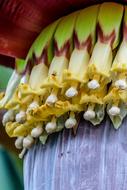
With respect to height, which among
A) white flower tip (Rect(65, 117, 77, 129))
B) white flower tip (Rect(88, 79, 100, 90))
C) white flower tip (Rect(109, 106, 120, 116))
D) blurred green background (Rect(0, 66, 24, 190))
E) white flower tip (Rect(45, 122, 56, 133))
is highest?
white flower tip (Rect(88, 79, 100, 90))

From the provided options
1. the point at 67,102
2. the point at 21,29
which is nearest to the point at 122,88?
the point at 67,102

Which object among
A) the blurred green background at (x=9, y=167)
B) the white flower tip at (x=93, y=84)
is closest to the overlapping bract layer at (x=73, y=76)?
the white flower tip at (x=93, y=84)

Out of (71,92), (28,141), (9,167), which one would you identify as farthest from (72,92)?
(9,167)

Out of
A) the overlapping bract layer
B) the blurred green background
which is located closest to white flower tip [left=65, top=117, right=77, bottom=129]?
the overlapping bract layer

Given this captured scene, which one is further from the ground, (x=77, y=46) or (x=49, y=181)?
(x=77, y=46)

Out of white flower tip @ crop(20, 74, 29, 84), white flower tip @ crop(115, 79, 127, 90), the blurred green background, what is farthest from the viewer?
the blurred green background

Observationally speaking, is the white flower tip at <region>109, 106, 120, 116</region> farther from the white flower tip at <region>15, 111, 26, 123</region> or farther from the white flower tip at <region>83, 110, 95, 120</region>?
the white flower tip at <region>15, 111, 26, 123</region>

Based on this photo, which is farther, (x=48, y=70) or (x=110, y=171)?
(x=48, y=70)

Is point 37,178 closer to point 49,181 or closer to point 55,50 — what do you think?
point 49,181

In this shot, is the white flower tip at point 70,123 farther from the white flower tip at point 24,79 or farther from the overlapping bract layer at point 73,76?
the white flower tip at point 24,79
